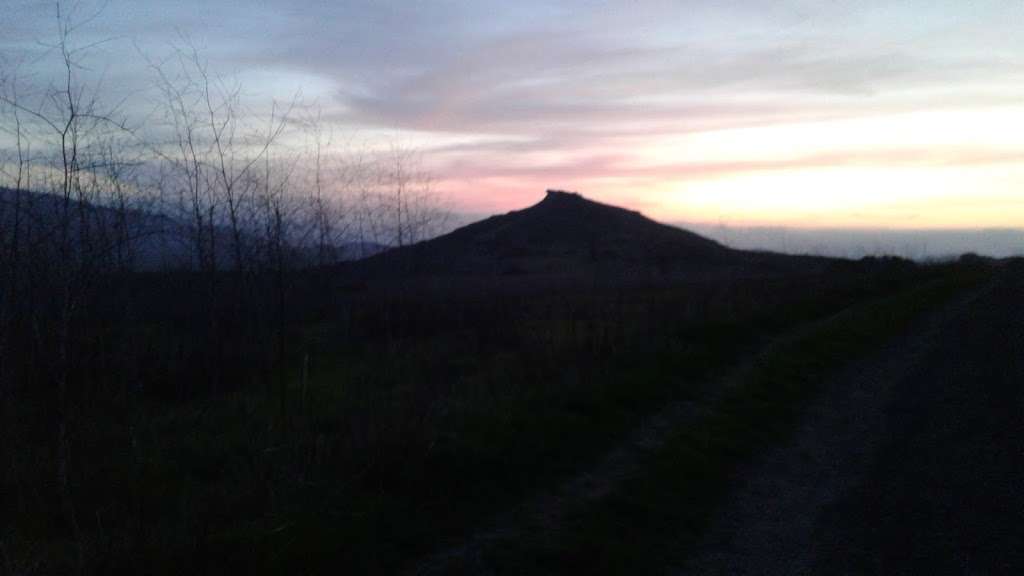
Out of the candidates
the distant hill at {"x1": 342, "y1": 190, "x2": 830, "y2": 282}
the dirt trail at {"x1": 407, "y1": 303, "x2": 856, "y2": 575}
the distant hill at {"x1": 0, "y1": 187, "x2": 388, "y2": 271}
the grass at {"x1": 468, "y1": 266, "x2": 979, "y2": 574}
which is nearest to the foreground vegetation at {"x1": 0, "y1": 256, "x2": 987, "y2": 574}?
the grass at {"x1": 468, "y1": 266, "x2": 979, "y2": 574}

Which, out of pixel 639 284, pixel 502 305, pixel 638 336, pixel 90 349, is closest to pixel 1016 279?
pixel 639 284

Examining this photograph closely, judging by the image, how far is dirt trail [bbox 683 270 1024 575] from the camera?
283 inches

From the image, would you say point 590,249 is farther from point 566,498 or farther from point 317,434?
point 566,498

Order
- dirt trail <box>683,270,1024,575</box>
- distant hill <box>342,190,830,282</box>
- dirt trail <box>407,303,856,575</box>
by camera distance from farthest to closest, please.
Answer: distant hill <box>342,190,830,282</box> < dirt trail <box>683,270,1024,575</box> < dirt trail <box>407,303,856,575</box>

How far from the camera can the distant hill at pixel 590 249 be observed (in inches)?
2051

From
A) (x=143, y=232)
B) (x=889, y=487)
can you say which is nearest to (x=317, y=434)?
(x=143, y=232)

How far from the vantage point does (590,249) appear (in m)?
60.7

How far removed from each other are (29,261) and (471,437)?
15.3 feet

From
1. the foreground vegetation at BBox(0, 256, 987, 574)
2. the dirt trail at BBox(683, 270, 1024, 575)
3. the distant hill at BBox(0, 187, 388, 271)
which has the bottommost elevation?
the dirt trail at BBox(683, 270, 1024, 575)

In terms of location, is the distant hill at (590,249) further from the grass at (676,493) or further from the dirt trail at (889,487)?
the dirt trail at (889,487)

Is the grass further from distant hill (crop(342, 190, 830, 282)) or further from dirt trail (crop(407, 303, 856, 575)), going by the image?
distant hill (crop(342, 190, 830, 282))

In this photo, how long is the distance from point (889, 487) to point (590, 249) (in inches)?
2040

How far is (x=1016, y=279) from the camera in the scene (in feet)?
150

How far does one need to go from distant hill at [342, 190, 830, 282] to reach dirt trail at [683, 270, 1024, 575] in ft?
101
